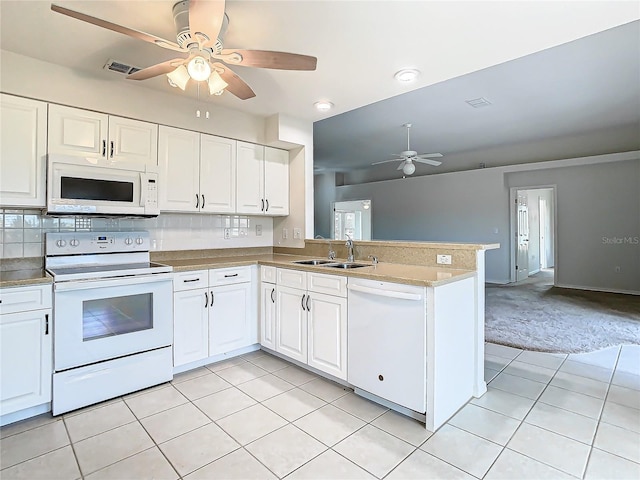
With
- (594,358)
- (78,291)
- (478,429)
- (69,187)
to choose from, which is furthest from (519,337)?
(69,187)

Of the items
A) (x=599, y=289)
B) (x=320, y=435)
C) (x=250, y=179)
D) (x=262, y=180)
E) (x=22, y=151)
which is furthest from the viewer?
(x=599, y=289)

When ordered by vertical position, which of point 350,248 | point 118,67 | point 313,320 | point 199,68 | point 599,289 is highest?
point 118,67

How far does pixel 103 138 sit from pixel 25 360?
5.41 feet

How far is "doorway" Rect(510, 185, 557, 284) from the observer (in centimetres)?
700

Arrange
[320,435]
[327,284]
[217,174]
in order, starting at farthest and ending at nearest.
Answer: [217,174] → [327,284] → [320,435]

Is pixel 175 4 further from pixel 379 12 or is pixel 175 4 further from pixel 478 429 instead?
pixel 478 429

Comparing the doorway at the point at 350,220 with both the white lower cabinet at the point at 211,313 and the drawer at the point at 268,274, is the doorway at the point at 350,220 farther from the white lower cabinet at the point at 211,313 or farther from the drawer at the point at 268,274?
the white lower cabinet at the point at 211,313

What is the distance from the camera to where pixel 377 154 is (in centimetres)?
766

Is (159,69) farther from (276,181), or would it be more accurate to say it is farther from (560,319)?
(560,319)

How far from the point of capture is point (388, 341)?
221 centimetres

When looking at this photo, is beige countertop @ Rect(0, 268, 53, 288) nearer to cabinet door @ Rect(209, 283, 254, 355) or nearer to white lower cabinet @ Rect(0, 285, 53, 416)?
white lower cabinet @ Rect(0, 285, 53, 416)

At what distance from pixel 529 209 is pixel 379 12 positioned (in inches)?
329

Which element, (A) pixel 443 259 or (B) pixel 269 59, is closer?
(B) pixel 269 59

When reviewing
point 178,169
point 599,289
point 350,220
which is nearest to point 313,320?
point 178,169
